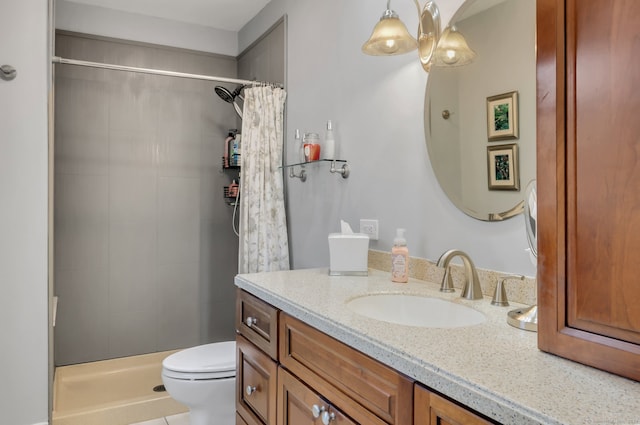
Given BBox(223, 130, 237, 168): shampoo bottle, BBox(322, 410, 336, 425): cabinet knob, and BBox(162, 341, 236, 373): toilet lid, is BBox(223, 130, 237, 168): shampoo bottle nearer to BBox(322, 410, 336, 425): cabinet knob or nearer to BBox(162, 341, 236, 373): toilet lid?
BBox(162, 341, 236, 373): toilet lid

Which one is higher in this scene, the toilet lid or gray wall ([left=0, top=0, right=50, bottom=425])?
gray wall ([left=0, top=0, right=50, bottom=425])

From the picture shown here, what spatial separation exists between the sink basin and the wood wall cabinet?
0.48 meters

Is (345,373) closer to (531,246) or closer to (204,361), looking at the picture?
(531,246)

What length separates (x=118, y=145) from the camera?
3.06m

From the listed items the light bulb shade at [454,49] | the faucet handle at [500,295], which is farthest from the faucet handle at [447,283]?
the light bulb shade at [454,49]

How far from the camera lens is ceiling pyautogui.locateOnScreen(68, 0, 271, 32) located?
292 cm

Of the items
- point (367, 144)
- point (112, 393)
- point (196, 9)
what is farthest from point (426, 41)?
point (112, 393)

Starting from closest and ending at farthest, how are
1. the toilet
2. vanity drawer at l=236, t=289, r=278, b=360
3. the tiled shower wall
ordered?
1. vanity drawer at l=236, t=289, r=278, b=360
2. the toilet
3. the tiled shower wall

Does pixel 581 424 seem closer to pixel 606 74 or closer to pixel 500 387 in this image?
pixel 500 387

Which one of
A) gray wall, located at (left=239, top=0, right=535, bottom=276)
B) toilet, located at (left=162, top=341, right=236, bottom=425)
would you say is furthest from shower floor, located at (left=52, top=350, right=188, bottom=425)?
gray wall, located at (left=239, top=0, right=535, bottom=276)

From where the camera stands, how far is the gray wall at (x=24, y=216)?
1958 mm

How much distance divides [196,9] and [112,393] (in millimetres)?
2600

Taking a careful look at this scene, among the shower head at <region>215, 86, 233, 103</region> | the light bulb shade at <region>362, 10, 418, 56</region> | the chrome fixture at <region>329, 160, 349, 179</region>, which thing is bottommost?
the chrome fixture at <region>329, 160, 349, 179</region>

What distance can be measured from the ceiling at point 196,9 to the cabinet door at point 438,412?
109 inches
